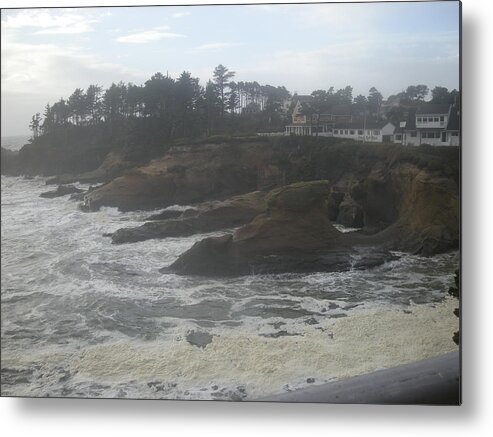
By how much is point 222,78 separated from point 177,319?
1.35 metres

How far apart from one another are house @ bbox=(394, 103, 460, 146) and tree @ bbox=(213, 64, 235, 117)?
96 cm

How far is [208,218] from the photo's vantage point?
3492mm

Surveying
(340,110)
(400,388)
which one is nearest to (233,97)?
(340,110)

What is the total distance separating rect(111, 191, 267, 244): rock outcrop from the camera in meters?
3.47

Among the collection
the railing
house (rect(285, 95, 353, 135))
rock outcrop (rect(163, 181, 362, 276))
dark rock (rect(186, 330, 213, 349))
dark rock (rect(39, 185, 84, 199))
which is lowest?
the railing

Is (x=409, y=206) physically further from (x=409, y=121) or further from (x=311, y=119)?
(x=311, y=119)

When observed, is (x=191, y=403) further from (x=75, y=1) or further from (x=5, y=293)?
(x=75, y=1)

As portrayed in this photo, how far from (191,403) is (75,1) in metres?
2.31

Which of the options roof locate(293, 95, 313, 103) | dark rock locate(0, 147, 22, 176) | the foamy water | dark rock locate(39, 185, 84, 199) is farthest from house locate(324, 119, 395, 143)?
dark rock locate(0, 147, 22, 176)

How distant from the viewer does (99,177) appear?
3555mm

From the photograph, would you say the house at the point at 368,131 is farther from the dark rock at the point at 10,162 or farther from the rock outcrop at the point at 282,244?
the dark rock at the point at 10,162

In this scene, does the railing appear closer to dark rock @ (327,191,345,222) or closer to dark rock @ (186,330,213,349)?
dark rock @ (186,330,213,349)

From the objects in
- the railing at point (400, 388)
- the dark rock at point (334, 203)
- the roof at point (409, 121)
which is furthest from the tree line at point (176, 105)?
the railing at point (400, 388)

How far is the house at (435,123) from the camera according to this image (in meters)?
3.26
